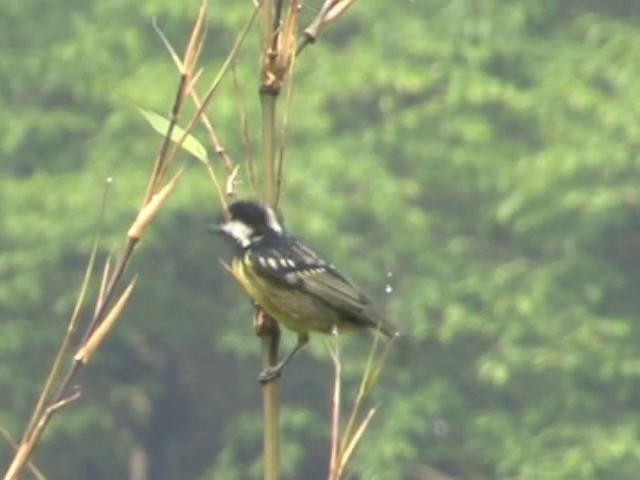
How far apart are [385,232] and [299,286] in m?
15.7

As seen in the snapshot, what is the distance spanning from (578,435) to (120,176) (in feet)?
13.9

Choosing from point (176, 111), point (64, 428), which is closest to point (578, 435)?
point (64, 428)

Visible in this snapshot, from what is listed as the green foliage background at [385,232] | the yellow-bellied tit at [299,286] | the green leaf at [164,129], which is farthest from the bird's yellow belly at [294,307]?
the green foliage background at [385,232]

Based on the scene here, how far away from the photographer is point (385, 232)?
19359mm

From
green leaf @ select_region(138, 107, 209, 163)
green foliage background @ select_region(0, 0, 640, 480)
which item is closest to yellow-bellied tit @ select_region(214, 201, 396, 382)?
green leaf @ select_region(138, 107, 209, 163)

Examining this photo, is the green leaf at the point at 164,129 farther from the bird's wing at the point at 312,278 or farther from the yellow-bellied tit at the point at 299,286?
the bird's wing at the point at 312,278

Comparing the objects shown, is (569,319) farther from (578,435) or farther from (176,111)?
(176,111)

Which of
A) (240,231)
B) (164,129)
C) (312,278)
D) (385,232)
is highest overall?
(385,232)

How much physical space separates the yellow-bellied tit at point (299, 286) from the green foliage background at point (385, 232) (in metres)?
12.6

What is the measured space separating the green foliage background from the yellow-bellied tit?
12.6 metres

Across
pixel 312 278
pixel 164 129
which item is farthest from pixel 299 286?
pixel 164 129

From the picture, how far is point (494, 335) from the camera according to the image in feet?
60.0

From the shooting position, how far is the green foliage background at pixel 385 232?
702 inches

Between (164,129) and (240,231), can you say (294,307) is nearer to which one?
(240,231)
